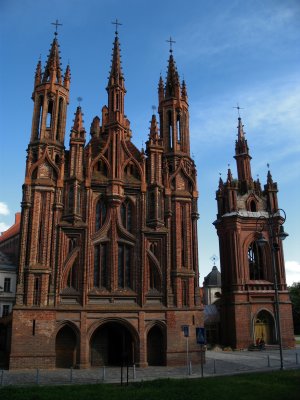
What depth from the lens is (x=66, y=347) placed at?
30.4m

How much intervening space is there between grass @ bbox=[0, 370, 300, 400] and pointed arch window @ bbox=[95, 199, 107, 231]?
51.3ft

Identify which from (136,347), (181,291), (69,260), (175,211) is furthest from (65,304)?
(175,211)

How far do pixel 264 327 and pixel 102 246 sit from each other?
23.5 meters

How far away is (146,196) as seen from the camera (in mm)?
34906

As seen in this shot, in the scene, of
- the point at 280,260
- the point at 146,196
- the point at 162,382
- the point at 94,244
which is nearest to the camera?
the point at 162,382

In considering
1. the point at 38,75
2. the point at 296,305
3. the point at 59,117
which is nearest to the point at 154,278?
the point at 59,117

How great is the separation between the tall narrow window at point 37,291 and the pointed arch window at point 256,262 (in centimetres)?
2680

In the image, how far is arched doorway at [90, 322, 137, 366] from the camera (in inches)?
1229

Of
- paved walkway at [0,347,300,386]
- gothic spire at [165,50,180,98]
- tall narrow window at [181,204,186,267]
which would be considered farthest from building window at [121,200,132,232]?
gothic spire at [165,50,180,98]

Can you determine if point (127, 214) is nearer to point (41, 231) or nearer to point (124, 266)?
point (124, 266)

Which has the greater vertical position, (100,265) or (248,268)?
(248,268)

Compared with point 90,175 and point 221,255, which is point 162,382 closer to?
point 90,175

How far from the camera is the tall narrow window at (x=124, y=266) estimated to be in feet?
107

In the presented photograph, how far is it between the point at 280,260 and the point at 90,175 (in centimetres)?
2673
